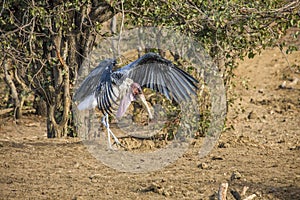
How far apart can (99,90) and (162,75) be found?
0.91 m

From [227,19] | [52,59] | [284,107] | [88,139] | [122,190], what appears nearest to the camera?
[122,190]

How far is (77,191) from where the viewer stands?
214 inches

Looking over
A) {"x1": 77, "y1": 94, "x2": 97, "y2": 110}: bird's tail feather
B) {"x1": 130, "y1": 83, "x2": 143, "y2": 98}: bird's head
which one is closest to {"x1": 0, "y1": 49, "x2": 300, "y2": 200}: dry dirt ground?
{"x1": 77, "y1": 94, "x2": 97, "y2": 110}: bird's tail feather

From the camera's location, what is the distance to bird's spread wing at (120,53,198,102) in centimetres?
544

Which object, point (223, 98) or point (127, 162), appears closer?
point (127, 162)

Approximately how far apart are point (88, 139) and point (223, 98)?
1807mm

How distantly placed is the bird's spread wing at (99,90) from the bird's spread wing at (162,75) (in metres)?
0.31

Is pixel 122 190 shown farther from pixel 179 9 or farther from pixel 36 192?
pixel 179 9

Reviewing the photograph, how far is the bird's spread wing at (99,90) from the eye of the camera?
6.07 metres

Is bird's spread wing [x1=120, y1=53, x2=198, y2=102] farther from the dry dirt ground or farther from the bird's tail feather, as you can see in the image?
the dry dirt ground

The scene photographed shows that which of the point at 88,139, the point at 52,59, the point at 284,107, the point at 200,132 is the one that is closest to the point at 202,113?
the point at 200,132

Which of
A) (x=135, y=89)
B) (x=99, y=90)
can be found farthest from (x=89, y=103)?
(x=135, y=89)

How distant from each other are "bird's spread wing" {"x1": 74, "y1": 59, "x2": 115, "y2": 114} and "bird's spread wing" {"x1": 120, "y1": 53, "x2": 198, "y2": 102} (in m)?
0.31

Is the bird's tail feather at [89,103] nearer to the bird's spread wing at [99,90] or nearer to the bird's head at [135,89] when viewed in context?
the bird's spread wing at [99,90]
